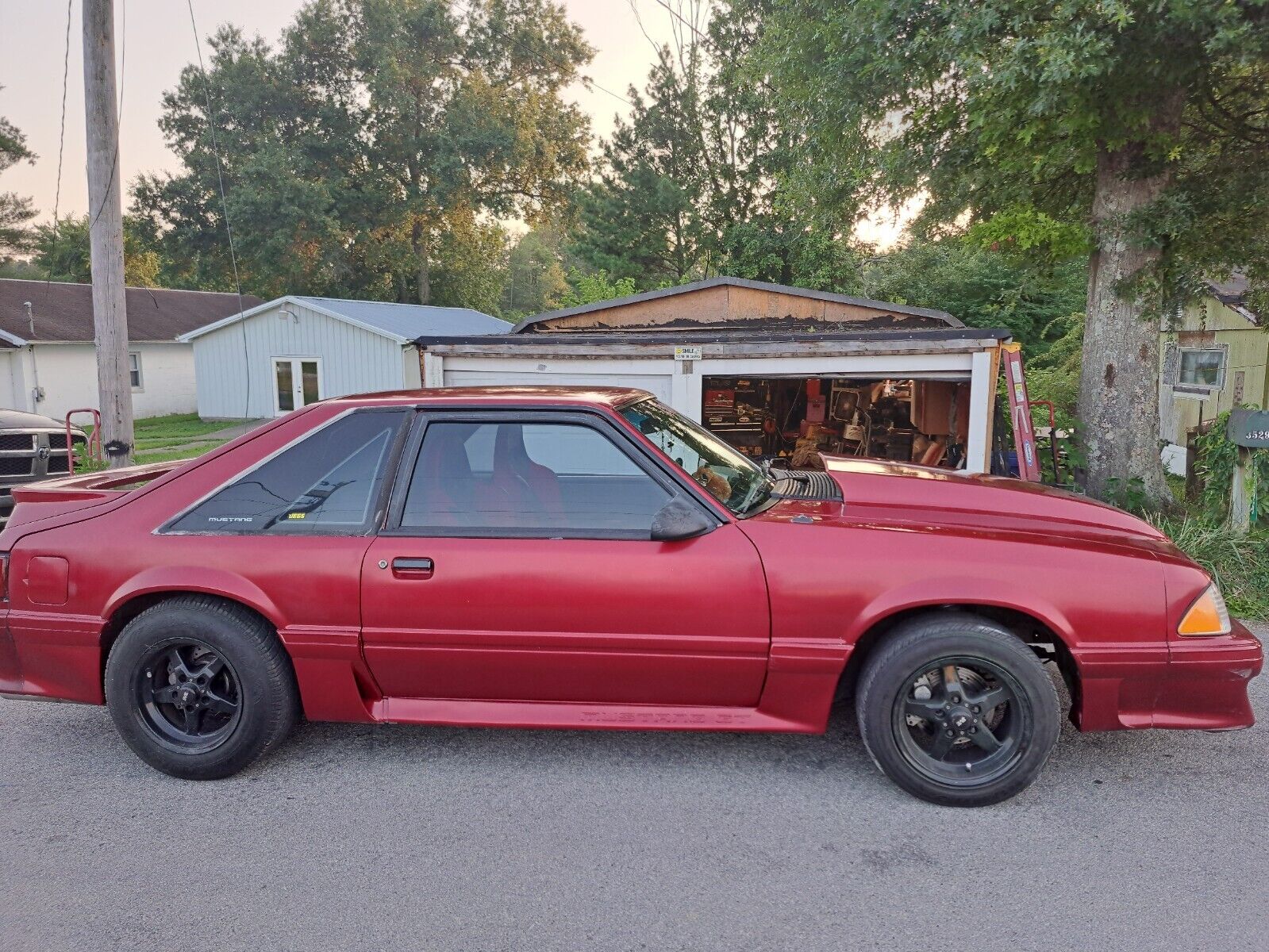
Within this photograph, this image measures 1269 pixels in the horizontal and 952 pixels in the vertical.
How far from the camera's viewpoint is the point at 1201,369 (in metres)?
14.3

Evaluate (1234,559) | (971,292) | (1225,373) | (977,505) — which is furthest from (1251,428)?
(971,292)

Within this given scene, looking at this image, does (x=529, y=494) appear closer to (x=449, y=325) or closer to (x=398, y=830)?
(x=398, y=830)

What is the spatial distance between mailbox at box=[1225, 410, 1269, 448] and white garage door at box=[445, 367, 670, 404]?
467 cm

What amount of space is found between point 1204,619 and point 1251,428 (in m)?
3.94

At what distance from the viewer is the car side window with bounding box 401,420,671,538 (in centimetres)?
346

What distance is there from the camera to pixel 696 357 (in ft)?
27.0

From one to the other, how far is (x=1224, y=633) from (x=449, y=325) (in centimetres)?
2486

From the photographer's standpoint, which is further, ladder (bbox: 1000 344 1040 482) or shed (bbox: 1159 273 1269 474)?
shed (bbox: 1159 273 1269 474)

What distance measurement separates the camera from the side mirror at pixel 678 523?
3.23 meters

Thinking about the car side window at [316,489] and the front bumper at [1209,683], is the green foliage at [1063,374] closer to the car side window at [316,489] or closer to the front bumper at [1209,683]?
the front bumper at [1209,683]

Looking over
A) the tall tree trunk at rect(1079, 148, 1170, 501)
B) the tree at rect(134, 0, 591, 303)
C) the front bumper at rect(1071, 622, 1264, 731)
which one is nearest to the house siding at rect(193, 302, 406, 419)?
the tree at rect(134, 0, 591, 303)

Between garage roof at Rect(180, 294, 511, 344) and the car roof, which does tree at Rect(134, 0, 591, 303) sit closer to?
garage roof at Rect(180, 294, 511, 344)

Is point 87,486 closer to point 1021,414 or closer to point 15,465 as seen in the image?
point 15,465

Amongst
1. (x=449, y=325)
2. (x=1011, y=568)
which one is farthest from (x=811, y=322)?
(x=449, y=325)
